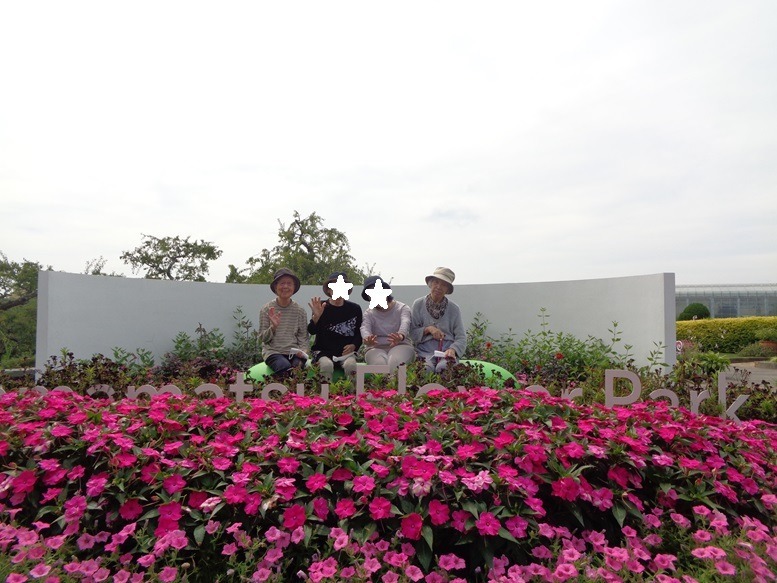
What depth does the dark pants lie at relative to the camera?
245 inches

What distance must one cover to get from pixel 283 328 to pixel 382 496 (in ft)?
13.8

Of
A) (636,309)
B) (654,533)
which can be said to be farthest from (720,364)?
(654,533)

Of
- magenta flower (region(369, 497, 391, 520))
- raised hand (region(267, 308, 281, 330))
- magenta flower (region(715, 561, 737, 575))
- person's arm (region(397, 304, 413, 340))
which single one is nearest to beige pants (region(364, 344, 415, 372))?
person's arm (region(397, 304, 413, 340))

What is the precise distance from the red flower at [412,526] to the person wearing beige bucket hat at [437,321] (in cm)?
421

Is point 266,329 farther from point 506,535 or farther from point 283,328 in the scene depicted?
point 506,535

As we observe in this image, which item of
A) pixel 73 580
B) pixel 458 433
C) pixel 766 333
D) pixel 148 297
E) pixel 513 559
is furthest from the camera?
pixel 766 333

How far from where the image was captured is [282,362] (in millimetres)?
6258

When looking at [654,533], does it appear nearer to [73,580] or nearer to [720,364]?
[73,580]

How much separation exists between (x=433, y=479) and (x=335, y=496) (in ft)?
1.30

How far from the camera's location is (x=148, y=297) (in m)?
8.05

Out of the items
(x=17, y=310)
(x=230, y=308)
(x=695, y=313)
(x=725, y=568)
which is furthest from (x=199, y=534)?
(x=695, y=313)

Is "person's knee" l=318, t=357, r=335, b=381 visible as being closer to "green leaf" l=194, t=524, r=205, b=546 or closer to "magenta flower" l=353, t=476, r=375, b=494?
"magenta flower" l=353, t=476, r=375, b=494

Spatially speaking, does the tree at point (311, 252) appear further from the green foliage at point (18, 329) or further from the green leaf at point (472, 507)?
the green leaf at point (472, 507)

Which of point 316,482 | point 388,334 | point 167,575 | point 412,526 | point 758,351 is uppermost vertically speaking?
point 388,334
